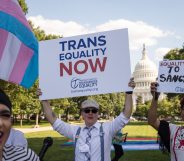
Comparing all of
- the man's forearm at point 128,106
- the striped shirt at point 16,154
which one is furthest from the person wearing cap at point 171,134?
the striped shirt at point 16,154

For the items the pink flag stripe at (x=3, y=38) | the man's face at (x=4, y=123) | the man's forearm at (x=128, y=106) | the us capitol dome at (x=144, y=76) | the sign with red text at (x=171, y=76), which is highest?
the us capitol dome at (x=144, y=76)

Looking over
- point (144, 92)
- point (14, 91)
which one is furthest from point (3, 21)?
point (144, 92)

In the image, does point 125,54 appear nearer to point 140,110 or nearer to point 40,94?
point 40,94

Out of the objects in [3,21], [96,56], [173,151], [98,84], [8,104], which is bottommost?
[173,151]

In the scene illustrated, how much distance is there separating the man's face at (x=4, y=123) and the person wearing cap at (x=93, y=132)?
2.35 m

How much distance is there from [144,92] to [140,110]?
100 ft

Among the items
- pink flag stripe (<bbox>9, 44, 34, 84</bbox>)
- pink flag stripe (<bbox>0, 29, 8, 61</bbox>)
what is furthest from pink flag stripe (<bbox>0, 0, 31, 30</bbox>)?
pink flag stripe (<bbox>9, 44, 34, 84</bbox>)

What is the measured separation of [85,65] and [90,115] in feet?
2.31

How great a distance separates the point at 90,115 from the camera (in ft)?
15.3

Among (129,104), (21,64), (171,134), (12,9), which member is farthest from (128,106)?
(12,9)

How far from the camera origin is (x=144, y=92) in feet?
513

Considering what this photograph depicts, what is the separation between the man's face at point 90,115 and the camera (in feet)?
15.1

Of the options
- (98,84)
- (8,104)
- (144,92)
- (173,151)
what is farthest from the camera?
(144,92)

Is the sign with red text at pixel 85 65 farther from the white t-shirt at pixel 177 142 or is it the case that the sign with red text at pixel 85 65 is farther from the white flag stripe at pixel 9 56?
the white t-shirt at pixel 177 142
